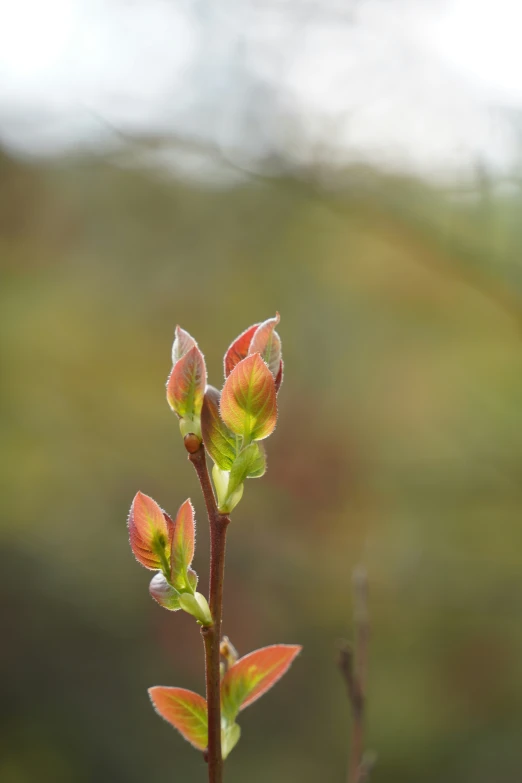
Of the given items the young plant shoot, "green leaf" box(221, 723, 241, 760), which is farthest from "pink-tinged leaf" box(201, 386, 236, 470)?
"green leaf" box(221, 723, 241, 760)

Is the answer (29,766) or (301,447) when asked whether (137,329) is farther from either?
(29,766)

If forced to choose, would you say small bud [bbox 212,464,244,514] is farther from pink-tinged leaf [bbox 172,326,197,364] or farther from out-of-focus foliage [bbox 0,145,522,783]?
out-of-focus foliage [bbox 0,145,522,783]

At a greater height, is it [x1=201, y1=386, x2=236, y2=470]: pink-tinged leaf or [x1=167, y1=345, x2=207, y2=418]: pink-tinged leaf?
[x1=167, y1=345, x2=207, y2=418]: pink-tinged leaf

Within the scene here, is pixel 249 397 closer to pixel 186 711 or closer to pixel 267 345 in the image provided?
pixel 267 345

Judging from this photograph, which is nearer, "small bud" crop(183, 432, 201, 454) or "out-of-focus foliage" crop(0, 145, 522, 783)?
"small bud" crop(183, 432, 201, 454)

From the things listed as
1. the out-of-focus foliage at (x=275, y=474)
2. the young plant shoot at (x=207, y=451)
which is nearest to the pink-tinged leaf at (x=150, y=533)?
the young plant shoot at (x=207, y=451)

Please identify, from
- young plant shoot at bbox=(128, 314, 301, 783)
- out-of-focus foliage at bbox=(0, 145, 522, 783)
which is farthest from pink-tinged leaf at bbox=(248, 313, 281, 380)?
out-of-focus foliage at bbox=(0, 145, 522, 783)
